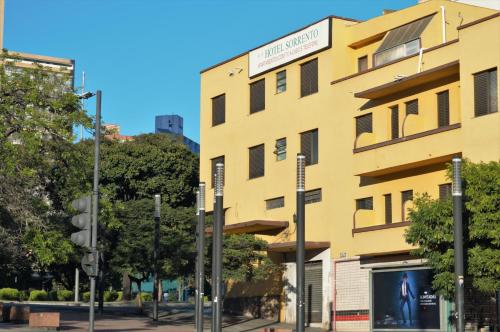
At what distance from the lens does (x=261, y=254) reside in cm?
4428

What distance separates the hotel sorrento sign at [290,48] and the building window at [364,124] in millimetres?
4078

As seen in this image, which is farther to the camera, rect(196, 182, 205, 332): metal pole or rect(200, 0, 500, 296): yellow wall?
rect(200, 0, 500, 296): yellow wall

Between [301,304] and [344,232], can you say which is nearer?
[301,304]

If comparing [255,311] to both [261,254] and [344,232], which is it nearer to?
[261,254]

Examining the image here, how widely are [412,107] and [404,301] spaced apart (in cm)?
802

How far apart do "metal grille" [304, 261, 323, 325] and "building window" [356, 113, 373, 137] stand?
6504 millimetres

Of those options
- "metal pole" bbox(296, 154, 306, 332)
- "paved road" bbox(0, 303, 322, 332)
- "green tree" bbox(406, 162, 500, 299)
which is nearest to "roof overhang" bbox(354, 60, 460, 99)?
"green tree" bbox(406, 162, 500, 299)

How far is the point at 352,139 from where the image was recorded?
41.8 metres

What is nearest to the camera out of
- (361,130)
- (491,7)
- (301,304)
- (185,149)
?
(301,304)

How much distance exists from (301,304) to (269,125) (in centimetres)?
2292

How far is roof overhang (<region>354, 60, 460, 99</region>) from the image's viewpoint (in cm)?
3625

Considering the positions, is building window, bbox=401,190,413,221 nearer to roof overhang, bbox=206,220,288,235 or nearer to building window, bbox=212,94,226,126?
roof overhang, bbox=206,220,288,235

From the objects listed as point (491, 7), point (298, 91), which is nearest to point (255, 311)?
point (298, 91)

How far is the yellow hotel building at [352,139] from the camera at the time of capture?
3659 cm
